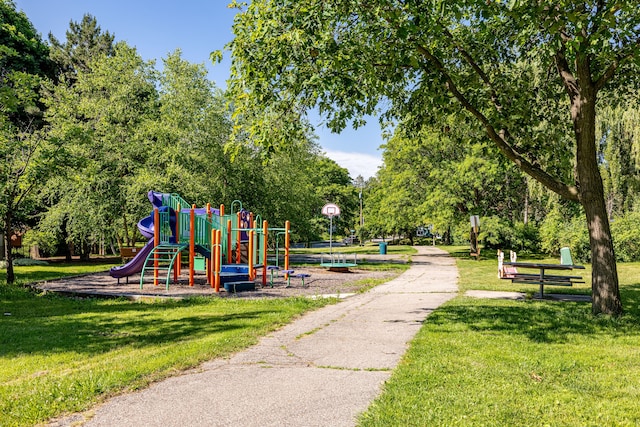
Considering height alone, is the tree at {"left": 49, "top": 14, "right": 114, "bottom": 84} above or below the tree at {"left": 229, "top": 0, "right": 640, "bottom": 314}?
above

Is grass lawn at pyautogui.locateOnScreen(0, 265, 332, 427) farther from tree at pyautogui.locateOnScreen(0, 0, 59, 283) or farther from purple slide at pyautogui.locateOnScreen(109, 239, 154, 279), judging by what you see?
tree at pyautogui.locateOnScreen(0, 0, 59, 283)

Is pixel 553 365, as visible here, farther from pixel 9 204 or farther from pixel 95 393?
pixel 9 204

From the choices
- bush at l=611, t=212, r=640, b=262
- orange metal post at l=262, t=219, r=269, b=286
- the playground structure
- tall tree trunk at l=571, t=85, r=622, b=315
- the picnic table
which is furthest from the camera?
bush at l=611, t=212, r=640, b=262

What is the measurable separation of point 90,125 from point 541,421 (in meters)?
24.4

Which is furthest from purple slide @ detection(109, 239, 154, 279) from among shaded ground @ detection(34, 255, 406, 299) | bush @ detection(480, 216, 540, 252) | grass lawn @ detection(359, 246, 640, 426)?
bush @ detection(480, 216, 540, 252)

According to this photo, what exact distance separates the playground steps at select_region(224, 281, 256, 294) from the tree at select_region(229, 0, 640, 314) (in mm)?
5787

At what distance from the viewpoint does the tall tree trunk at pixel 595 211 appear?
29.6 ft

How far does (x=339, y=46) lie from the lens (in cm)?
790

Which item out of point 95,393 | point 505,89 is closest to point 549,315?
point 505,89

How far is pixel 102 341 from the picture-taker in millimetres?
7516

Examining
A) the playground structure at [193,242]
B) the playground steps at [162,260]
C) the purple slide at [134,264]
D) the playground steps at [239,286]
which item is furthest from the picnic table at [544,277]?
the purple slide at [134,264]

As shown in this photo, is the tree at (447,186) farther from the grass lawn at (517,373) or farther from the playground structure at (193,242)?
the grass lawn at (517,373)

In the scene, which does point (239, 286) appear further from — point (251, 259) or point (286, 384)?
point (286, 384)

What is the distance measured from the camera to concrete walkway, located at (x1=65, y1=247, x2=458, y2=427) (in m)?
4.14
